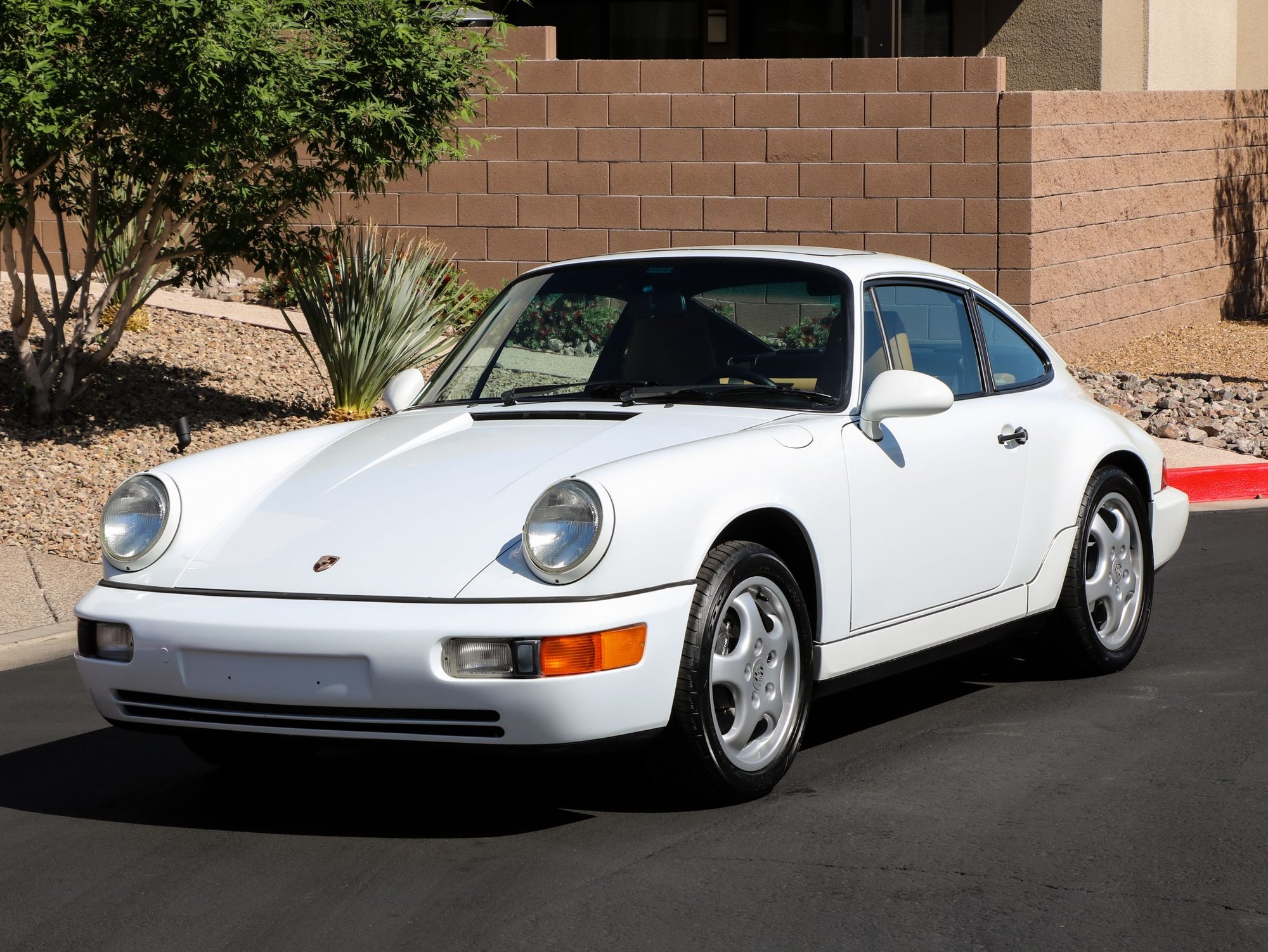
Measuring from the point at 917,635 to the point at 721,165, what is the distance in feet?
34.6

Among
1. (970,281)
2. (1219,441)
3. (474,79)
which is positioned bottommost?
A: (1219,441)

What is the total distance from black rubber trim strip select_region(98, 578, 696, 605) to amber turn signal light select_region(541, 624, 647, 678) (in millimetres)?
98

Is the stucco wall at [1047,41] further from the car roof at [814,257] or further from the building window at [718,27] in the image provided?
the car roof at [814,257]

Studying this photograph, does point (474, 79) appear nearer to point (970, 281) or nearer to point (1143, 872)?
point (970, 281)

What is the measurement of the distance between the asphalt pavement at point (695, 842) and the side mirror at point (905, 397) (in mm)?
1071

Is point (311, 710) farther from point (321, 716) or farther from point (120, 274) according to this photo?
point (120, 274)

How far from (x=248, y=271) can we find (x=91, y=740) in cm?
1173

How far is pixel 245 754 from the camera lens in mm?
5402

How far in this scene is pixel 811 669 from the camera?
5188 millimetres

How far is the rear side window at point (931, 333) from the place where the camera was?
589cm

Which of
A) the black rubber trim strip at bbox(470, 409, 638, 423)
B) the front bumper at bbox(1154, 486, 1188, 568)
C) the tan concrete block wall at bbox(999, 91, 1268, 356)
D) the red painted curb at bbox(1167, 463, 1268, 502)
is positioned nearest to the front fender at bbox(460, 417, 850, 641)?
the black rubber trim strip at bbox(470, 409, 638, 423)

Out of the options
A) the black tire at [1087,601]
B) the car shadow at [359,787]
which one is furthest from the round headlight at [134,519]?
the black tire at [1087,601]

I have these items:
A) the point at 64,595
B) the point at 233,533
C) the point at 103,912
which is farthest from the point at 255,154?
the point at 103,912

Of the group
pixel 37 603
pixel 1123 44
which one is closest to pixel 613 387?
pixel 37 603
